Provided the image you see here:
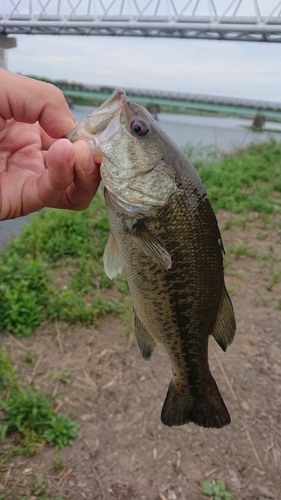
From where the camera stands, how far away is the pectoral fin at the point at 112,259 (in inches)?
73.1

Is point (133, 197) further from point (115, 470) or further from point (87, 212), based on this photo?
point (87, 212)

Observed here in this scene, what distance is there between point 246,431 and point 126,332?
4.76ft

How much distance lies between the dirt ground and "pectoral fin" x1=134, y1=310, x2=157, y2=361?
130 centimetres

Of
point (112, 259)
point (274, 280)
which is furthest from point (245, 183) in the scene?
point (112, 259)

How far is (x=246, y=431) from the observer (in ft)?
10.3

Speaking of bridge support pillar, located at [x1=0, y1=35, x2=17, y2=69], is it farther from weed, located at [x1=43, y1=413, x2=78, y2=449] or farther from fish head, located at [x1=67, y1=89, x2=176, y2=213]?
weed, located at [x1=43, y1=413, x2=78, y2=449]

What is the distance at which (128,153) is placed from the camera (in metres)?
1.69

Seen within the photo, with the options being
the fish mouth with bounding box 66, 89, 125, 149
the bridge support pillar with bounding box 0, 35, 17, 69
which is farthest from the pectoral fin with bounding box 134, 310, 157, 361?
the bridge support pillar with bounding box 0, 35, 17, 69

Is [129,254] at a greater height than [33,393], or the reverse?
[129,254]

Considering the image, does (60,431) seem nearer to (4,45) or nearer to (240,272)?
(240,272)

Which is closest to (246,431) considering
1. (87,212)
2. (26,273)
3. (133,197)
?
(133,197)

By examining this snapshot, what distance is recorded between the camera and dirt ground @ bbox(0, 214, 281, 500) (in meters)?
2.70

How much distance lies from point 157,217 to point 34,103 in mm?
783

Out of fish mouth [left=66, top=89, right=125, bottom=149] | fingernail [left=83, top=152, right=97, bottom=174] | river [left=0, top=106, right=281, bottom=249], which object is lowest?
river [left=0, top=106, right=281, bottom=249]
